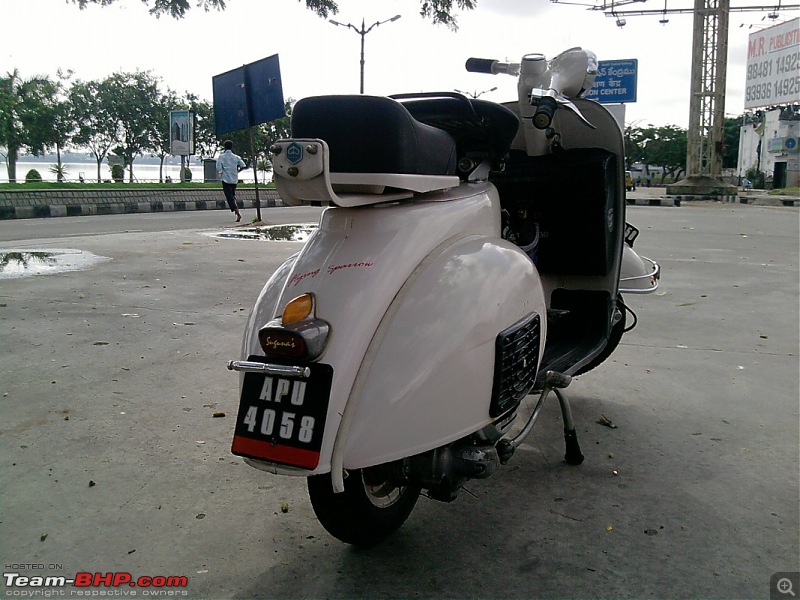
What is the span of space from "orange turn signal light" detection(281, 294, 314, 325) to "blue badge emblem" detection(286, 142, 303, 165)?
0.35 metres

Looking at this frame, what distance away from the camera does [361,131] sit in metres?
1.82

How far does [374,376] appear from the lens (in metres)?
1.71

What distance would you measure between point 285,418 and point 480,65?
7.63ft

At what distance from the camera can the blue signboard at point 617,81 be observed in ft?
60.2

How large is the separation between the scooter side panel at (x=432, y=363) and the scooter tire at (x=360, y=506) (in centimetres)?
21

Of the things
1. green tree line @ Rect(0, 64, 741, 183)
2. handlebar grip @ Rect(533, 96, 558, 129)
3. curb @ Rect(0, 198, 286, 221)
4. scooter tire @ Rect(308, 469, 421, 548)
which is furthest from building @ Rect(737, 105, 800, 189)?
scooter tire @ Rect(308, 469, 421, 548)

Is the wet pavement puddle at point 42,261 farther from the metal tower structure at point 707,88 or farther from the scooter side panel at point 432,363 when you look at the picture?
the metal tower structure at point 707,88

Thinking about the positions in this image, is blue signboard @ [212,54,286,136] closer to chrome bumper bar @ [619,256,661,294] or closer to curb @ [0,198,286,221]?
curb @ [0,198,286,221]

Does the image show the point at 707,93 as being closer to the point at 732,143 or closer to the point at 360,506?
the point at 360,506

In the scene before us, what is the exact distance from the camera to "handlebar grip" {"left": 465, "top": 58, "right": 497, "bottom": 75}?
3373 mm

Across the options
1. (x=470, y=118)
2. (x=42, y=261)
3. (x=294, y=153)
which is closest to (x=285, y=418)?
(x=294, y=153)

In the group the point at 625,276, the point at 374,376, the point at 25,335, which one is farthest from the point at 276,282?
the point at 25,335

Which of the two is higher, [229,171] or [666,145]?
[666,145]

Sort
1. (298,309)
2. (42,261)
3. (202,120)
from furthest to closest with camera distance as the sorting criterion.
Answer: (202,120), (42,261), (298,309)
